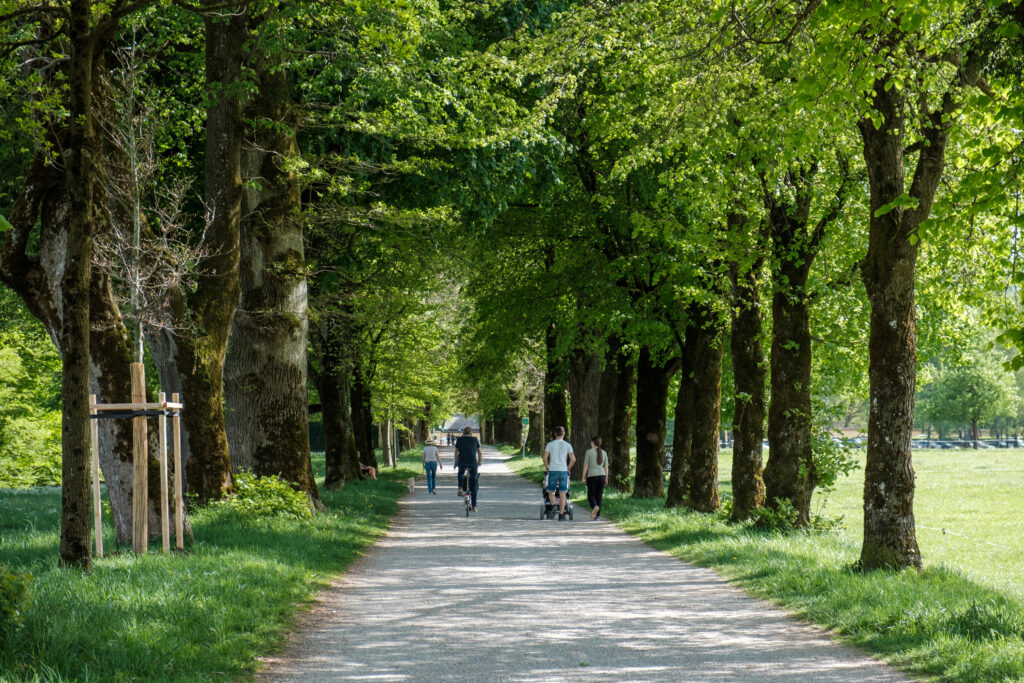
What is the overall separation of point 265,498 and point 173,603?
24.7 feet

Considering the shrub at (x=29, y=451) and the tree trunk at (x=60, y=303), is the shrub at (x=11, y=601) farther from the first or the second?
the shrub at (x=29, y=451)

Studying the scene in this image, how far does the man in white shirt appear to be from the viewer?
20094mm

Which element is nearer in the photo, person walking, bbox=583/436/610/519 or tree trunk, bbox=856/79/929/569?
tree trunk, bbox=856/79/929/569

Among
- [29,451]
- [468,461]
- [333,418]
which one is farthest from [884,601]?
[29,451]

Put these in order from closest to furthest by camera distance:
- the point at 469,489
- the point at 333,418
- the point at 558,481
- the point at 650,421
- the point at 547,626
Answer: the point at 547,626 → the point at 558,481 → the point at 469,489 → the point at 650,421 → the point at 333,418

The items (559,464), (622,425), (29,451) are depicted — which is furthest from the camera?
(29,451)

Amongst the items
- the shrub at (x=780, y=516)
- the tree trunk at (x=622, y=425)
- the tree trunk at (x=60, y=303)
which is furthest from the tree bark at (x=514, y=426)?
the tree trunk at (x=60, y=303)

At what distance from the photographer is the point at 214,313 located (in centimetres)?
1482

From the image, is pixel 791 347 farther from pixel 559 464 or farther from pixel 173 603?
pixel 173 603

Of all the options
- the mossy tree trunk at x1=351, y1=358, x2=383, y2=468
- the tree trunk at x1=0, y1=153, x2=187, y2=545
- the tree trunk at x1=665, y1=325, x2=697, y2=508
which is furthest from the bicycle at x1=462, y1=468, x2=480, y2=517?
the mossy tree trunk at x1=351, y1=358, x2=383, y2=468

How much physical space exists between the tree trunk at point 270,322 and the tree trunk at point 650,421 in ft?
33.4

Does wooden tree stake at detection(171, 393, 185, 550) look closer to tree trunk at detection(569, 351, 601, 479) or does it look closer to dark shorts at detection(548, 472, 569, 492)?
dark shorts at detection(548, 472, 569, 492)

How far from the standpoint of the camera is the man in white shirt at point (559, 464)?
20094mm

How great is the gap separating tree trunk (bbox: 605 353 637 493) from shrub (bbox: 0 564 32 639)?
22017 mm
